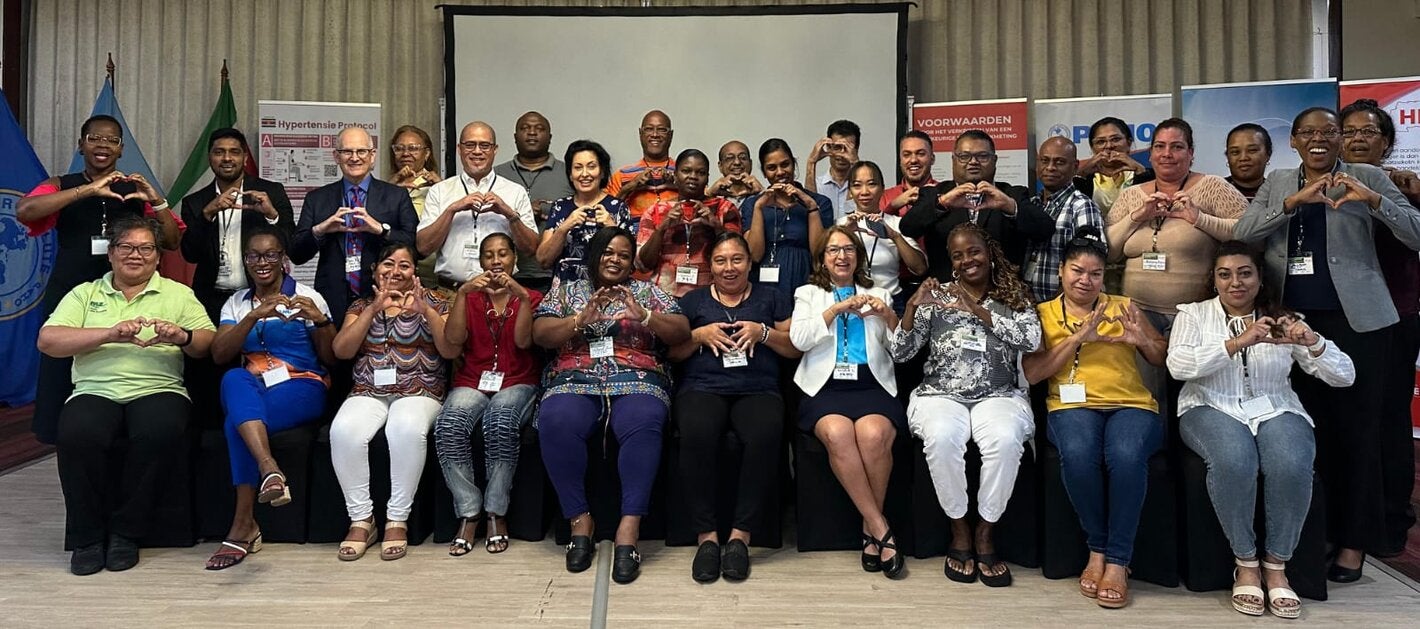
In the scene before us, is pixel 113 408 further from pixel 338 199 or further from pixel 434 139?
pixel 434 139

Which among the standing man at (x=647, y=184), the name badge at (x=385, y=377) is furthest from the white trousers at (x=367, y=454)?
the standing man at (x=647, y=184)

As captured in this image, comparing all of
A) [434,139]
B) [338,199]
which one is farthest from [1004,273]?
[434,139]

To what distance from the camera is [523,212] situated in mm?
4230

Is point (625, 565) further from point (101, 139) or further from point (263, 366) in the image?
point (101, 139)

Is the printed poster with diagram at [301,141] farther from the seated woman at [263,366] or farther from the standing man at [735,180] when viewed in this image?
the standing man at [735,180]

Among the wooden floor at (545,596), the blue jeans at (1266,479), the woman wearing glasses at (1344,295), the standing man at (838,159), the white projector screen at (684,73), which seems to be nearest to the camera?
the wooden floor at (545,596)

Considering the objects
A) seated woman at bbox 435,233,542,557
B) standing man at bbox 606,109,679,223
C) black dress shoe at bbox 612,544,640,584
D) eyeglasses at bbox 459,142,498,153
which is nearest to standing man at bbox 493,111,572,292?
standing man at bbox 606,109,679,223

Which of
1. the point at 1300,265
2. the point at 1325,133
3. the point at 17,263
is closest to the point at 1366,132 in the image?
the point at 1325,133

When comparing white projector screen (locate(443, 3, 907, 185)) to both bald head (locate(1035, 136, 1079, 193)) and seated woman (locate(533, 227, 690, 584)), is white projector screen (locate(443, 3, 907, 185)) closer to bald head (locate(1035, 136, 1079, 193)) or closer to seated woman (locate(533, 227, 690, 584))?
bald head (locate(1035, 136, 1079, 193))

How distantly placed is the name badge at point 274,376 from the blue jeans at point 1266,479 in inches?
125

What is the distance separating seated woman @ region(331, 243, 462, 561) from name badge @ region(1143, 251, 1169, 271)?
99.2 inches

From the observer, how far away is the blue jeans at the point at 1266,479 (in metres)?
2.96

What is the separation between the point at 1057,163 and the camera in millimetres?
3912

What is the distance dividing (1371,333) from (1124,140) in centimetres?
135
